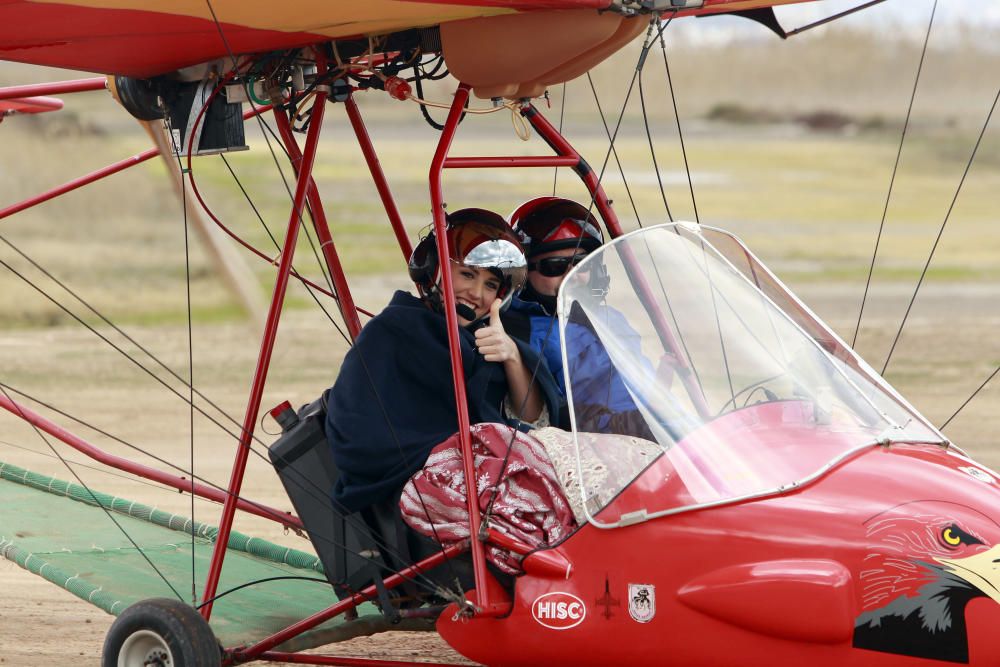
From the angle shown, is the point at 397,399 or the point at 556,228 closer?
the point at 397,399

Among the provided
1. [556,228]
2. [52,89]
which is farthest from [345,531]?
[52,89]

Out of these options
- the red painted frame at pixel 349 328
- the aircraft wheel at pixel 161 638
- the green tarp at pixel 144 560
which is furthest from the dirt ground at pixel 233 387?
the aircraft wheel at pixel 161 638

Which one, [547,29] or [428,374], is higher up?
[547,29]

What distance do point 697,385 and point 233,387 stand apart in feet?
33.9

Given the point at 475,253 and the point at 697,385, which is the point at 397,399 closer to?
the point at 475,253

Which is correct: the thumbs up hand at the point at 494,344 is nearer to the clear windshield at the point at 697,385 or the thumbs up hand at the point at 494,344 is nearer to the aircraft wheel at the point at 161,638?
the clear windshield at the point at 697,385

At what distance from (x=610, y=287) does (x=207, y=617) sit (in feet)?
5.81

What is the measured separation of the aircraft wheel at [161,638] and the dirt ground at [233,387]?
1582 millimetres

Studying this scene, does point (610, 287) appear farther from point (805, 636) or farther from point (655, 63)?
point (655, 63)

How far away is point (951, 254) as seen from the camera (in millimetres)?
21484

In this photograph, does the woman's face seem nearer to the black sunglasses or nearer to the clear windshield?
the clear windshield

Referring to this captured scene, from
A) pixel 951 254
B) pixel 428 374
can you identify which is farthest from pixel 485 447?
pixel 951 254

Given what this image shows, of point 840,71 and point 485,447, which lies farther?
point 840,71

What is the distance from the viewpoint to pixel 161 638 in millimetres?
4473
